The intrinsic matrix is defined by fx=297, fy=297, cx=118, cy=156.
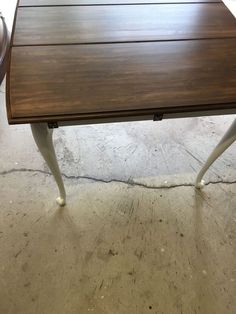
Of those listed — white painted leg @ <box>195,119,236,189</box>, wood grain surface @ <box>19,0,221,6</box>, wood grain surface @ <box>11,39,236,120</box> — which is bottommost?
white painted leg @ <box>195,119,236,189</box>

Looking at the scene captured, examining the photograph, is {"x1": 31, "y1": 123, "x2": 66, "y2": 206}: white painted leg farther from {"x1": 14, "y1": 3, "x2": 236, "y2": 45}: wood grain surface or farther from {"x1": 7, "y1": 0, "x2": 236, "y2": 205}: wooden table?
{"x1": 14, "y1": 3, "x2": 236, "y2": 45}: wood grain surface

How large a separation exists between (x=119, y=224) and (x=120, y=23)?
73 centimetres

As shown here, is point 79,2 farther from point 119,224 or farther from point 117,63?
point 119,224

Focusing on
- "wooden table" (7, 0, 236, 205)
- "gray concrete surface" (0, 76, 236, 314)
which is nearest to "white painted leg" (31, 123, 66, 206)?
"wooden table" (7, 0, 236, 205)

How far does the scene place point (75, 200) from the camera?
48.4 inches

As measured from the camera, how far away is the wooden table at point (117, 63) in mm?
749

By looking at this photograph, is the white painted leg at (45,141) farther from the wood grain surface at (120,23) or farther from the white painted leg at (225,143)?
the white painted leg at (225,143)

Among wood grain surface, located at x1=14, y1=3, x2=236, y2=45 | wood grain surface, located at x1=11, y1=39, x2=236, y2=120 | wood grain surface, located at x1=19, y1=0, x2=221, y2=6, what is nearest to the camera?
wood grain surface, located at x1=11, y1=39, x2=236, y2=120

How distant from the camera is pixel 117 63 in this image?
2.81ft

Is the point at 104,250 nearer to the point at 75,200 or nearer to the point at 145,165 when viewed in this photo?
the point at 75,200

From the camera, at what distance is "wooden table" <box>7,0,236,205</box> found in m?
0.75

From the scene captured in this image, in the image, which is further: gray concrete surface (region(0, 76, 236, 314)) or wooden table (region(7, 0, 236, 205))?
gray concrete surface (region(0, 76, 236, 314))

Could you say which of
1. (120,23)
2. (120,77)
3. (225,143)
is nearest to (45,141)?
(120,77)

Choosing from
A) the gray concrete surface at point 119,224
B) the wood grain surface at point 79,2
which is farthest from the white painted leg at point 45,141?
the wood grain surface at point 79,2
